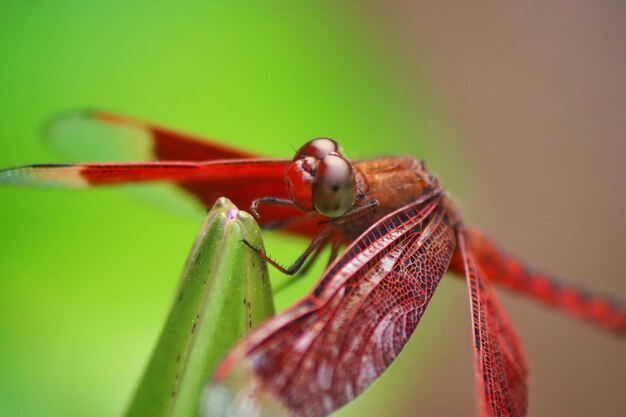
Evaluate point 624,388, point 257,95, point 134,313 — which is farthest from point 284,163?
point 624,388

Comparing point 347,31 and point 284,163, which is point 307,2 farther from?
point 284,163

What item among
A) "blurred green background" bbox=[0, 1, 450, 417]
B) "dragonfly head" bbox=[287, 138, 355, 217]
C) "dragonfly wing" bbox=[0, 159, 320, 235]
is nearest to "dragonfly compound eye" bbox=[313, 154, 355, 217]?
"dragonfly head" bbox=[287, 138, 355, 217]

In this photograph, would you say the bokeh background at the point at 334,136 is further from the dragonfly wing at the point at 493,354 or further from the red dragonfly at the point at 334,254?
the dragonfly wing at the point at 493,354

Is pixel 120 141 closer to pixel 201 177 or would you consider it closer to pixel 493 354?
pixel 201 177

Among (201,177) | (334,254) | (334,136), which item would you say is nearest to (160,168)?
(201,177)

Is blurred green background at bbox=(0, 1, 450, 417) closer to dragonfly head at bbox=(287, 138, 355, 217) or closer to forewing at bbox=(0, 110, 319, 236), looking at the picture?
forewing at bbox=(0, 110, 319, 236)

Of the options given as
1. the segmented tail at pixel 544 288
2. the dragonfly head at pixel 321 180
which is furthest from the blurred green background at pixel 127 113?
the segmented tail at pixel 544 288
